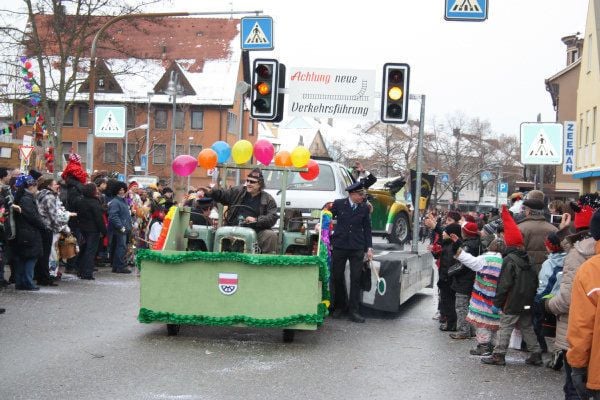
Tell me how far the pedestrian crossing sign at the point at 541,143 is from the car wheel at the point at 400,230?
3.66 meters

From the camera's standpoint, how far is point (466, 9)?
13.5 metres

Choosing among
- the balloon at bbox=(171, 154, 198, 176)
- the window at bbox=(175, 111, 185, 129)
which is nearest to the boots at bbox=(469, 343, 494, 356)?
the balloon at bbox=(171, 154, 198, 176)

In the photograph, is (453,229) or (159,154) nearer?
(453,229)

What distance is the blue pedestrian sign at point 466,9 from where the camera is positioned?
13.4 metres

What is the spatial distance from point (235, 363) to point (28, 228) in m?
6.12

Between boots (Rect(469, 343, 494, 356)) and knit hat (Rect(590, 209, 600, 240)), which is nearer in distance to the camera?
knit hat (Rect(590, 209, 600, 240))

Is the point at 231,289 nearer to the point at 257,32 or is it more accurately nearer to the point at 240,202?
the point at 240,202

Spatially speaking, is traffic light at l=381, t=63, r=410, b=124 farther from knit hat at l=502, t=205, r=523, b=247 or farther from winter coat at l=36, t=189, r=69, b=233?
knit hat at l=502, t=205, r=523, b=247

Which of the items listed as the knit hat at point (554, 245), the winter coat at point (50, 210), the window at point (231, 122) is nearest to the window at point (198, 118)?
the window at point (231, 122)

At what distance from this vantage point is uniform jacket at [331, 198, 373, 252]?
1191 cm

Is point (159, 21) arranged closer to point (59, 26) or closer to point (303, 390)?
point (59, 26)

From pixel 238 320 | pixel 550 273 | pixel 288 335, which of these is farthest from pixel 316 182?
pixel 550 273

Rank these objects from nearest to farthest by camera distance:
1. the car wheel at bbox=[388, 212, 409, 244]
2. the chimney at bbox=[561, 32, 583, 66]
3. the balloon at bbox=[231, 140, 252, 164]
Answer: the balloon at bbox=[231, 140, 252, 164] → the car wheel at bbox=[388, 212, 409, 244] → the chimney at bbox=[561, 32, 583, 66]

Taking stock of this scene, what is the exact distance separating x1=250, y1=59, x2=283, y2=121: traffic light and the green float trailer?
6.77 m
